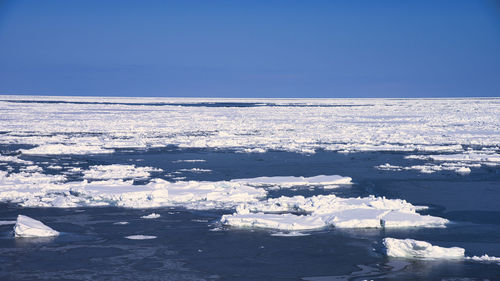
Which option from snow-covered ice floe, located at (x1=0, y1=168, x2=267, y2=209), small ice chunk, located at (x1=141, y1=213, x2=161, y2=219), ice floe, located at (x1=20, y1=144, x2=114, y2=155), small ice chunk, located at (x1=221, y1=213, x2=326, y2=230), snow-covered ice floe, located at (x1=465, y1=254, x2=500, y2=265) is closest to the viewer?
snow-covered ice floe, located at (x1=465, y1=254, x2=500, y2=265)

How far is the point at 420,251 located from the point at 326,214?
2.23 metres

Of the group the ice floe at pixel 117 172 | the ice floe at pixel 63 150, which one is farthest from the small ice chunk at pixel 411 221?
the ice floe at pixel 63 150

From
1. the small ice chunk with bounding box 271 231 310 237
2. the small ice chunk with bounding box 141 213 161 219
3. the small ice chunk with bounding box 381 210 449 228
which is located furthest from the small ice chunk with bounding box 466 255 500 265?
the small ice chunk with bounding box 141 213 161 219

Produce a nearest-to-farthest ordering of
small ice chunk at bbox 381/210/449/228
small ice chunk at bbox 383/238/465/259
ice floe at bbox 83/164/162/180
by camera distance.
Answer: small ice chunk at bbox 383/238/465/259
small ice chunk at bbox 381/210/449/228
ice floe at bbox 83/164/162/180

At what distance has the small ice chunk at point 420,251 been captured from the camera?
707cm

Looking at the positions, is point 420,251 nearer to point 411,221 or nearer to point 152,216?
point 411,221

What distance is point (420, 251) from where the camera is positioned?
23.2 feet

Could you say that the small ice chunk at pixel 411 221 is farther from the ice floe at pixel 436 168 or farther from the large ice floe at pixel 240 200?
the ice floe at pixel 436 168

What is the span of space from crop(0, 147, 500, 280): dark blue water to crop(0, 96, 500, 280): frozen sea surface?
2cm

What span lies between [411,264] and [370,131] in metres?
19.2

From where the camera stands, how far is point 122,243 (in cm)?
777

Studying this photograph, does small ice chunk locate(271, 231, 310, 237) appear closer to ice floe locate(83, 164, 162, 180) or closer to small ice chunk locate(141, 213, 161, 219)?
small ice chunk locate(141, 213, 161, 219)

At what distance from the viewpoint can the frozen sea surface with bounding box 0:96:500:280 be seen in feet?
22.2

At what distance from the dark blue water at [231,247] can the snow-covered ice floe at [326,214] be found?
0.25m
